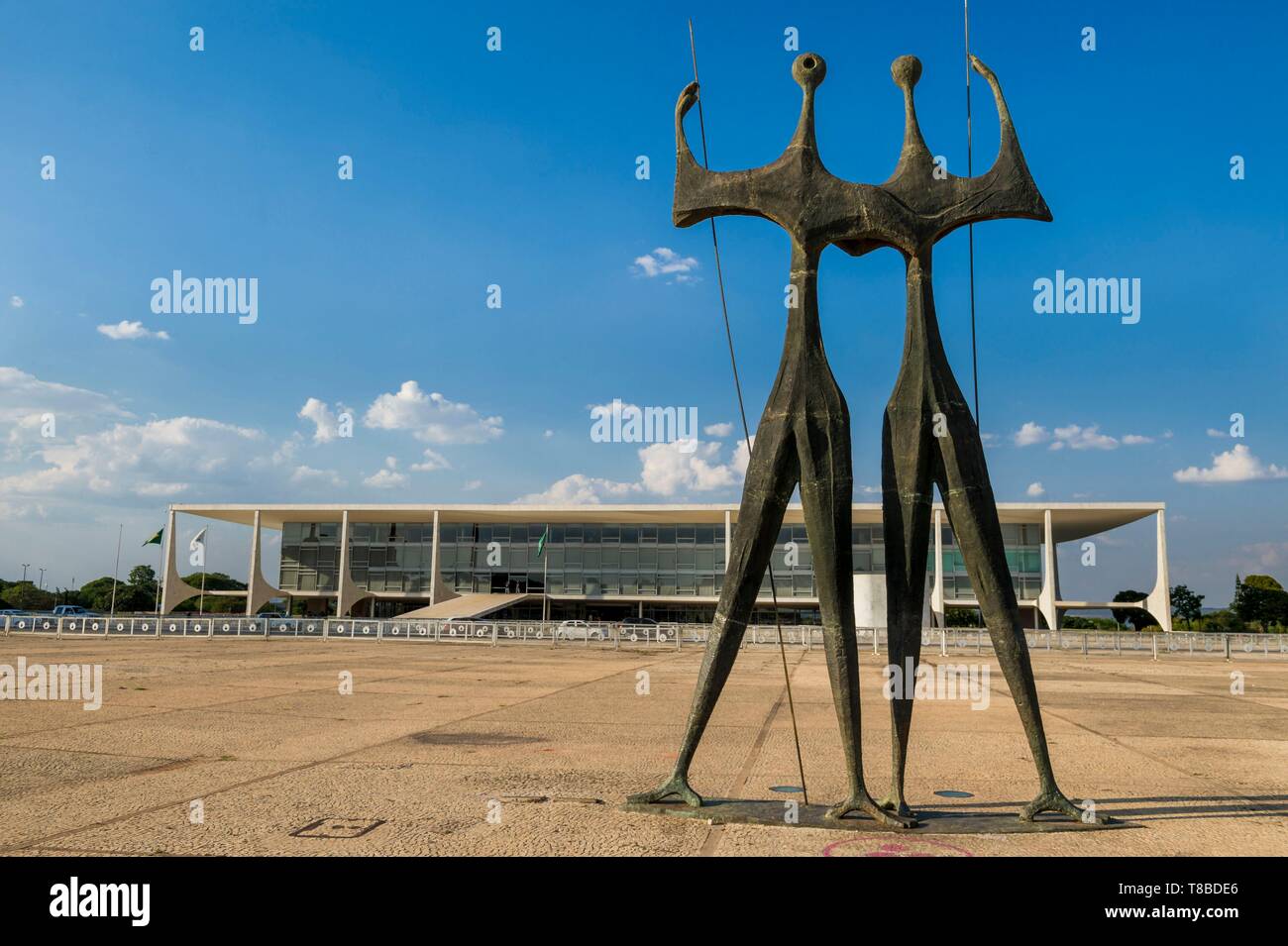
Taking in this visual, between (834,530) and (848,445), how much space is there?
2.02 feet

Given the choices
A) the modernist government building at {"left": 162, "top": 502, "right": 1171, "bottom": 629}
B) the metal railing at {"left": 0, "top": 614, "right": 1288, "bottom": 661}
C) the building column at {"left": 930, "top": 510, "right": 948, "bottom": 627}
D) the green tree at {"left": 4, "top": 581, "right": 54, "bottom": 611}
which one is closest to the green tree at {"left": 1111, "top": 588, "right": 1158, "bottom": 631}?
the modernist government building at {"left": 162, "top": 502, "right": 1171, "bottom": 629}

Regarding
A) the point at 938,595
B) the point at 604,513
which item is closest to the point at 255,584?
the point at 604,513

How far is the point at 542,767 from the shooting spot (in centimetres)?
715

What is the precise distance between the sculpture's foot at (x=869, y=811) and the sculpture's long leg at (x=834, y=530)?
265 millimetres

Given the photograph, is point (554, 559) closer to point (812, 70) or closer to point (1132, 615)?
point (1132, 615)

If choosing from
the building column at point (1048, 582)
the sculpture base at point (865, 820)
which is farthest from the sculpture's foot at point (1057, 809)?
the building column at point (1048, 582)

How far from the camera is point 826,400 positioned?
6.09m

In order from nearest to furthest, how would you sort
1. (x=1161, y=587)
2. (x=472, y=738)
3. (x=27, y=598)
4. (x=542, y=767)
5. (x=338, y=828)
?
(x=338, y=828) < (x=542, y=767) < (x=472, y=738) < (x=1161, y=587) < (x=27, y=598)

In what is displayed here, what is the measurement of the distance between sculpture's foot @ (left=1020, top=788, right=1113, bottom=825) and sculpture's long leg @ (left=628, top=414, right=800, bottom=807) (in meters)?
2.12

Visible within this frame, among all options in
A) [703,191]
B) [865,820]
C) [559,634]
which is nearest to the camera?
[865,820]

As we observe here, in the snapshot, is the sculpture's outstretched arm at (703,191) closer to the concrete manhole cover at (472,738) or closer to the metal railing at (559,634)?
the concrete manhole cover at (472,738)

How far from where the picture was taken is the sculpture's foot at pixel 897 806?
556 centimetres

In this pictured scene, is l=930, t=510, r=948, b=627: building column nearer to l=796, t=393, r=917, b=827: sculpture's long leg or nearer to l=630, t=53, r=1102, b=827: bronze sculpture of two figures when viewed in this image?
l=630, t=53, r=1102, b=827: bronze sculpture of two figures
